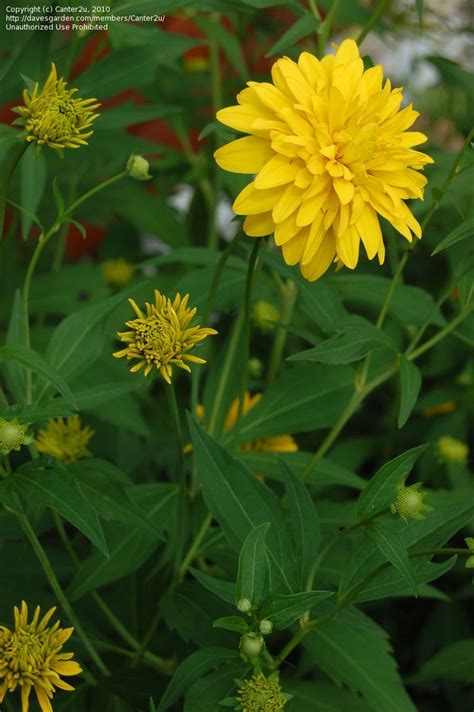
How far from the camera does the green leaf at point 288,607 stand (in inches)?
23.0

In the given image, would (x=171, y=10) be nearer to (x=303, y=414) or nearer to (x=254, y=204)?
(x=254, y=204)

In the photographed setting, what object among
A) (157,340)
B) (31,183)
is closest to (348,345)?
(157,340)

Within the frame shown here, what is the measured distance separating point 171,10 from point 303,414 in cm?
40

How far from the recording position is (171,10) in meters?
0.78

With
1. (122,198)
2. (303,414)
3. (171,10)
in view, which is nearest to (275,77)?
(171,10)

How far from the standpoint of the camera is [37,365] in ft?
2.06

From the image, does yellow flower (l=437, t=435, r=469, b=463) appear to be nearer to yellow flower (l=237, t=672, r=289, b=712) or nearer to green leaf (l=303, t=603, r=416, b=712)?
green leaf (l=303, t=603, r=416, b=712)

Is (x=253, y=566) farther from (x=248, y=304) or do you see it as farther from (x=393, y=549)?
(x=248, y=304)

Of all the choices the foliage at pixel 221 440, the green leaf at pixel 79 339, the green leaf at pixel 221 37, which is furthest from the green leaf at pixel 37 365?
the green leaf at pixel 221 37

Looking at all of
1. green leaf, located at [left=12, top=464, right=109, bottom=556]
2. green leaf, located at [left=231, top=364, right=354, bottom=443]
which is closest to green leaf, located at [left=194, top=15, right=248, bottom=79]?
green leaf, located at [left=231, top=364, right=354, bottom=443]

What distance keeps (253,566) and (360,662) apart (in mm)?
262

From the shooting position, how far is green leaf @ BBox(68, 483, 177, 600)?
781 millimetres

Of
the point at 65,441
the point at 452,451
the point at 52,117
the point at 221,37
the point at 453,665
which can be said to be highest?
the point at 221,37

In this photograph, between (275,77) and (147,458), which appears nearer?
(275,77)
